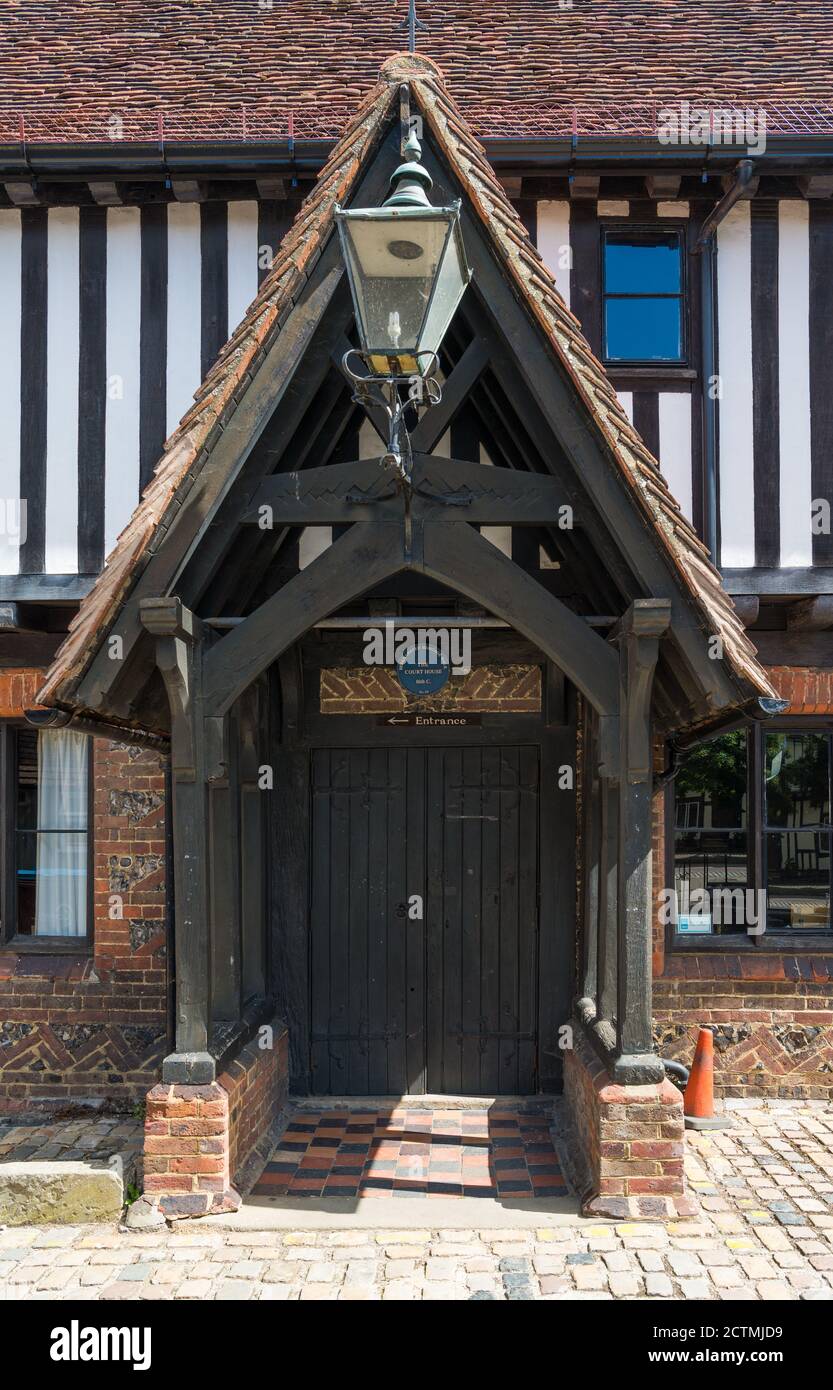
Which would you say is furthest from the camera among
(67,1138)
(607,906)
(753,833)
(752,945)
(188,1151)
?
(753,833)

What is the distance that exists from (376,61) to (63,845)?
6.02 metres

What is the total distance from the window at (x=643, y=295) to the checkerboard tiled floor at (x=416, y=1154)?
15.8 ft

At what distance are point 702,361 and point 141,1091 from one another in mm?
5885

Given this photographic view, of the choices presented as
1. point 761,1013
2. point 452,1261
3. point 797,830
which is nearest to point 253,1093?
point 452,1261

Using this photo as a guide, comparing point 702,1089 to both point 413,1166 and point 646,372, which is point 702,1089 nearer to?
point 413,1166

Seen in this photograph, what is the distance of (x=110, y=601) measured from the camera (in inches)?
171

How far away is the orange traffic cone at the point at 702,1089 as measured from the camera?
6.09m

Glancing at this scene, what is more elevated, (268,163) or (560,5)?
(560,5)

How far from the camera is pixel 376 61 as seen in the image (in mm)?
7383

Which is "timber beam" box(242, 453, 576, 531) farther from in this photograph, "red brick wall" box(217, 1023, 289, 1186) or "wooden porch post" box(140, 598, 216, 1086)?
Result: "red brick wall" box(217, 1023, 289, 1186)

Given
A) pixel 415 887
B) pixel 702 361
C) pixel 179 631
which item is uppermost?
pixel 702 361
